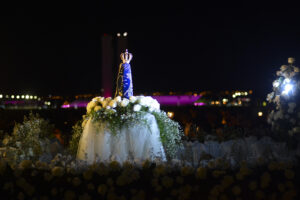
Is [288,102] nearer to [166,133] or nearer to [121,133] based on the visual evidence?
[166,133]

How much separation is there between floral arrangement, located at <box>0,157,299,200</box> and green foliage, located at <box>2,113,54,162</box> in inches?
38.1

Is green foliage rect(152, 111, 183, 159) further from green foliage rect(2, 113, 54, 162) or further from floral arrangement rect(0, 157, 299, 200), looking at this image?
green foliage rect(2, 113, 54, 162)

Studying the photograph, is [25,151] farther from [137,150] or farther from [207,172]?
[207,172]

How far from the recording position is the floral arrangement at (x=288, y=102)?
18.9ft

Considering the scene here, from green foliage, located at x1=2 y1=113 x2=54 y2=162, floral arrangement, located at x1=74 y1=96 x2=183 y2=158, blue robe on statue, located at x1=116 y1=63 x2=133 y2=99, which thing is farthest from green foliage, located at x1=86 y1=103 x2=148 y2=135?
green foliage, located at x1=2 y1=113 x2=54 y2=162

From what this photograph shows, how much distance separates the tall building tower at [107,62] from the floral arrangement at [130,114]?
516 cm

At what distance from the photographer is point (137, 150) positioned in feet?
Result: 17.1

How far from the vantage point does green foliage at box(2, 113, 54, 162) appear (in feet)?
16.7

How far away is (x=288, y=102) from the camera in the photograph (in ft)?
19.5

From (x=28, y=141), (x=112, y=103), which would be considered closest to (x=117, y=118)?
(x=112, y=103)

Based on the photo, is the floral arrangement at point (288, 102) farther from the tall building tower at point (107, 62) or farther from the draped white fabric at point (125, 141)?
the tall building tower at point (107, 62)

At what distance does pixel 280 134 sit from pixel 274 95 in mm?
955

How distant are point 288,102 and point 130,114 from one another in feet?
9.33

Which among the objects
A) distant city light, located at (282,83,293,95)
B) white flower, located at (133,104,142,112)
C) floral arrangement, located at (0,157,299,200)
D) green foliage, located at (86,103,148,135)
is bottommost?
floral arrangement, located at (0,157,299,200)
